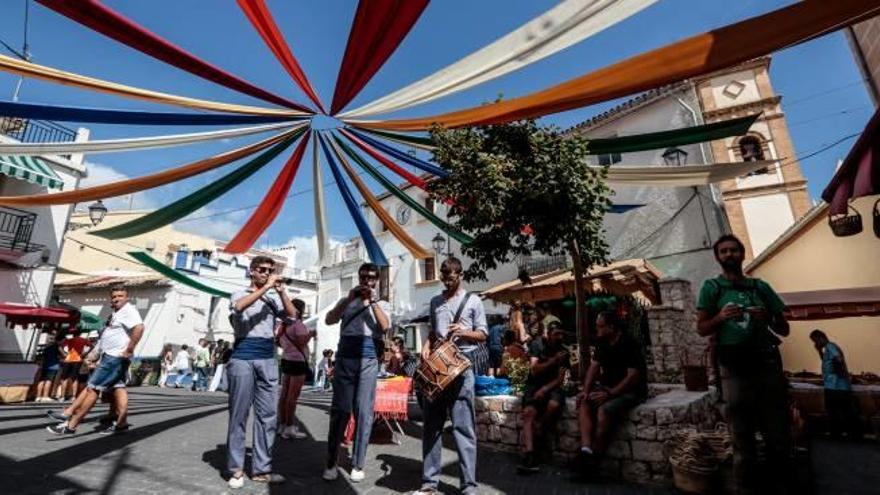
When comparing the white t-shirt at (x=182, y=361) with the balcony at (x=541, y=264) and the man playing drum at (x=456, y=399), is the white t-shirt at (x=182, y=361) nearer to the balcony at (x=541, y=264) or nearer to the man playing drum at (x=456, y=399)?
the balcony at (x=541, y=264)

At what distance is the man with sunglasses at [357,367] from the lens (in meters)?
3.22

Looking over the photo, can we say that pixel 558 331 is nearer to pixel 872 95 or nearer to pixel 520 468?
pixel 520 468

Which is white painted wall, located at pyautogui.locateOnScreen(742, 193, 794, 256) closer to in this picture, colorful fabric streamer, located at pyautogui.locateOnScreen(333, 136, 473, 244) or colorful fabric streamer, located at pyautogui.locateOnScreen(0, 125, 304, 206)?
colorful fabric streamer, located at pyautogui.locateOnScreen(333, 136, 473, 244)

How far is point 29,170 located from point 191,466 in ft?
35.5

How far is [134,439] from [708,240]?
13858 millimetres

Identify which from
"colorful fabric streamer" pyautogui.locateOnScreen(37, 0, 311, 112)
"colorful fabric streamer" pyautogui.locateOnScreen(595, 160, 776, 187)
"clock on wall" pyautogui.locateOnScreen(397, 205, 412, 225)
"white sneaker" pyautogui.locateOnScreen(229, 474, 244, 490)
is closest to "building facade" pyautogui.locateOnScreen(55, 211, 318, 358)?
"clock on wall" pyautogui.locateOnScreen(397, 205, 412, 225)

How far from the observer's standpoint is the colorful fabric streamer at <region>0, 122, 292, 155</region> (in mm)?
4934

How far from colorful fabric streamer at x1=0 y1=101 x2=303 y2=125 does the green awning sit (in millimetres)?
7137

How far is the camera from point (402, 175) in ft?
23.0

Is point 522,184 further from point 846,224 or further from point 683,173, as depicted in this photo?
point 846,224

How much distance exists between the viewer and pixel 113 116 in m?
4.46

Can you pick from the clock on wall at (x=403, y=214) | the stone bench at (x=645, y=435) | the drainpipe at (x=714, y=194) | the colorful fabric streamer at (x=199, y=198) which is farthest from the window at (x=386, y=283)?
the stone bench at (x=645, y=435)

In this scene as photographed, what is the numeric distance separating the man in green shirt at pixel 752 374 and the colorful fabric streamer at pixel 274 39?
4098mm

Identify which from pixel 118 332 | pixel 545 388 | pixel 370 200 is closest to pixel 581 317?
pixel 545 388
